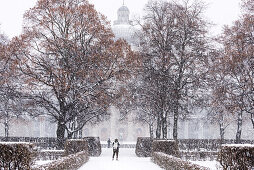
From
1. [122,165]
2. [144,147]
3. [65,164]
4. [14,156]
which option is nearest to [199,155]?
[144,147]

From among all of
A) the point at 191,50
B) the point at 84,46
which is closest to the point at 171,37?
the point at 191,50

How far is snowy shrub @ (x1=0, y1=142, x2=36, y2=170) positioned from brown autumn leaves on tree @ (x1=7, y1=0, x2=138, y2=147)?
15.9 metres

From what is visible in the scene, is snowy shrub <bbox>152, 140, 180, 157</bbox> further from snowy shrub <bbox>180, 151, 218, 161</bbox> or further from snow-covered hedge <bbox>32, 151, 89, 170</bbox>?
snow-covered hedge <bbox>32, 151, 89, 170</bbox>

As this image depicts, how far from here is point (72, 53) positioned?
89.6 feet

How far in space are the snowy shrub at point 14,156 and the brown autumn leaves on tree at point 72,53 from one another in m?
15.9

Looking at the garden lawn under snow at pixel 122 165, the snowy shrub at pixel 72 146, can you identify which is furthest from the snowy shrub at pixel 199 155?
the snowy shrub at pixel 72 146

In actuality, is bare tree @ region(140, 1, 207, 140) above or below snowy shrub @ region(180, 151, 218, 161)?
above

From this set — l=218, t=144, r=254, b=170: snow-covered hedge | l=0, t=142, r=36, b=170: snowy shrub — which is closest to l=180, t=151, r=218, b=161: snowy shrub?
l=218, t=144, r=254, b=170: snow-covered hedge

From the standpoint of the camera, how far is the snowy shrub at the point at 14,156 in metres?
10.5

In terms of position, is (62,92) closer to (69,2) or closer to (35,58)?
(35,58)

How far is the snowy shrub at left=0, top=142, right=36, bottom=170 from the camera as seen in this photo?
10539mm

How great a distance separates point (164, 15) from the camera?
28875 millimetres

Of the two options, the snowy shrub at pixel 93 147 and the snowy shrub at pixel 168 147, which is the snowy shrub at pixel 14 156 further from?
the snowy shrub at pixel 93 147

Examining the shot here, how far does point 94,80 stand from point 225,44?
1100cm
